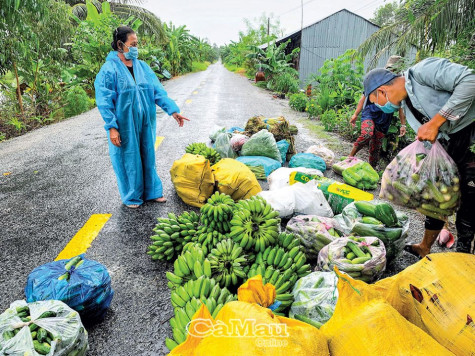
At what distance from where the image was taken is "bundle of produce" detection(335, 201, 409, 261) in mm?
2723

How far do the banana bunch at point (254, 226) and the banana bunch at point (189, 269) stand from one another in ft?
1.14

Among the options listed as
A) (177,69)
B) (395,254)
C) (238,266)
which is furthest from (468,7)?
(177,69)

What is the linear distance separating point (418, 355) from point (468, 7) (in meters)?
5.98

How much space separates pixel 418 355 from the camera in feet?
3.84

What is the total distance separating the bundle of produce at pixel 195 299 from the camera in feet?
5.71

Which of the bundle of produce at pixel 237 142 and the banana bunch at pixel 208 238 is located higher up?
the bundle of produce at pixel 237 142

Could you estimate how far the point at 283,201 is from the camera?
341 cm

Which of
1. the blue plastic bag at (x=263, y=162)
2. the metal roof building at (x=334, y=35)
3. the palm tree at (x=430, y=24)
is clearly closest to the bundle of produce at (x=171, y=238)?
the blue plastic bag at (x=263, y=162)

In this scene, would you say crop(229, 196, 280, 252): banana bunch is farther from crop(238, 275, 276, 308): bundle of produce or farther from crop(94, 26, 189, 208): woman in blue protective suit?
crop(94, 26, 189, 208): woman in blue protective suit

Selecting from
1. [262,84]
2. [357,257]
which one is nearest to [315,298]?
[357,257]

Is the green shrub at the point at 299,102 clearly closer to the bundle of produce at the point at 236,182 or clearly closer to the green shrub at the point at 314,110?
the green shrub at the point at 314,110

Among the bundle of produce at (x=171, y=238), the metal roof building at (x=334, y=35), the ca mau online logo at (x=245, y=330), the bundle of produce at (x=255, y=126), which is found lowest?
the bundle of produce at (x=171, y=238)

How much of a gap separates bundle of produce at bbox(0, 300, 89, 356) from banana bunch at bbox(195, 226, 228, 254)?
1018 mm

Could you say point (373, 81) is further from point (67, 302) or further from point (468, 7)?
point (468, 7)
